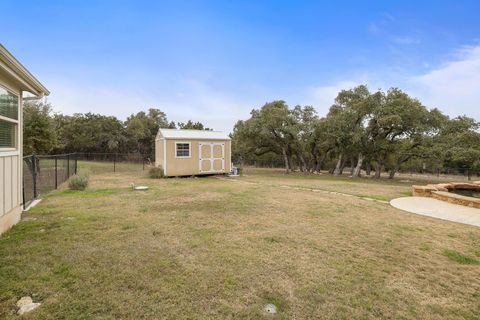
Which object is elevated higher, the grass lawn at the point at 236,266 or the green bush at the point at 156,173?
the green bush at the point at 156,173

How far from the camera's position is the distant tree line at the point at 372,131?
49.6 feet

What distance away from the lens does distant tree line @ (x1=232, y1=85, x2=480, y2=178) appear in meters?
15.1

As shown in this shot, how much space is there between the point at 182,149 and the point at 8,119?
9983mm

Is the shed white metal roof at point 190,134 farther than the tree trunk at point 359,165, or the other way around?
the tree trunk at point 359,165

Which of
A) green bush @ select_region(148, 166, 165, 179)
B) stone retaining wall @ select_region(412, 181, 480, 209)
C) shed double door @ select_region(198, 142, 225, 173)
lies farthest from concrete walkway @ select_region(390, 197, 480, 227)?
green bush @ select_region(148, 166, 165, 179)

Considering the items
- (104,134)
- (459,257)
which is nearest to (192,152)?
(459,257)

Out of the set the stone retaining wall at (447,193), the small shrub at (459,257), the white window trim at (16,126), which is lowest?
the small shrub at (459,257)

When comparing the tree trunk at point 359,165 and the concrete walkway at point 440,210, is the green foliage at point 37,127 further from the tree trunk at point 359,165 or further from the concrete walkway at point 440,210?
the tree trunk at point 359,165

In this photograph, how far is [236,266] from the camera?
287 cm

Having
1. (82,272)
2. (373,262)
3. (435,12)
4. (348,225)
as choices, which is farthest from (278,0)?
(82,272)

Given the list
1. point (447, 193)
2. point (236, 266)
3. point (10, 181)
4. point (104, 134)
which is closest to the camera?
point (236, 266)

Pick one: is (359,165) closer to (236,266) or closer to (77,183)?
(77,183)

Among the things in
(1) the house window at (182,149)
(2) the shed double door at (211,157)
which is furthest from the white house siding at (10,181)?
(2) the shed double door at (211,157)

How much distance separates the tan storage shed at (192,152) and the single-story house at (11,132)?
8910mm
